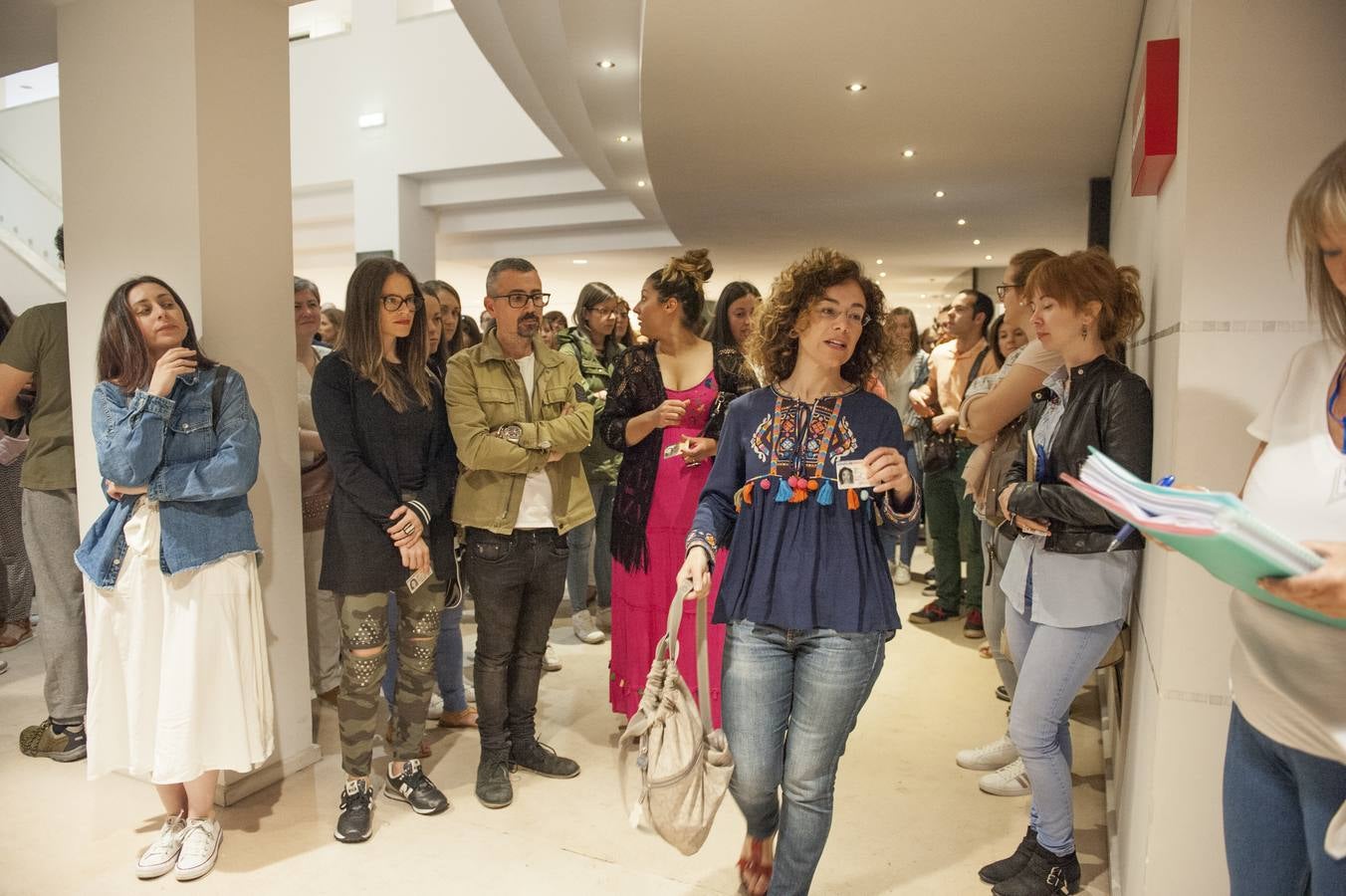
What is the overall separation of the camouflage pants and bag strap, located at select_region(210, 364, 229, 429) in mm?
640

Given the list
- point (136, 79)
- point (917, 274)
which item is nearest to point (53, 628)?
point (136, 79)

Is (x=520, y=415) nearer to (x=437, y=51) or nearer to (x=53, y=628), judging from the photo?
(x=53, y=628)

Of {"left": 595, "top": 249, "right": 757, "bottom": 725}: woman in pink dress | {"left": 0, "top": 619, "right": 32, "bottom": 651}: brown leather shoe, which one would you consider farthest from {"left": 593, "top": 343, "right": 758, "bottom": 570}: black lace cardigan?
{"left": 0, "top": 619, "right": 32, "bottom": 651}: brown leather shoe

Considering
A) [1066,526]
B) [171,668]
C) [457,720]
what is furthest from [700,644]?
[457,720]

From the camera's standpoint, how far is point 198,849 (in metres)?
2.59

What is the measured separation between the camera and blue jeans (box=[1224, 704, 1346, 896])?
1209 mm

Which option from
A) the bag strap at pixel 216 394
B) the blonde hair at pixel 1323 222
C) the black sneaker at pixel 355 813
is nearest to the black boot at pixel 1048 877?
the blonde hair at pixel 1323 222

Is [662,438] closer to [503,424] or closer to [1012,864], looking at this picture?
[503,424]

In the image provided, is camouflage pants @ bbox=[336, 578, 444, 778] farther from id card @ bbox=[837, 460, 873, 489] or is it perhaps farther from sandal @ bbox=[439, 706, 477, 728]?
id card @ bbox=[837, 460, 873, 489]

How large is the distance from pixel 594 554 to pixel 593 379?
1046 mm

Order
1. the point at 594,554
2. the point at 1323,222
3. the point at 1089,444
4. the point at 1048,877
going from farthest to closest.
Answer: the point at 594,554 < the point at 1048,877 < the point at 1089,444 < the point at 1323,222

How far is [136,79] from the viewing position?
2.92 m

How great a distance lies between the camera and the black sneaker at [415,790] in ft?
9.55

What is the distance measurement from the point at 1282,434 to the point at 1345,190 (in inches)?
13.4
